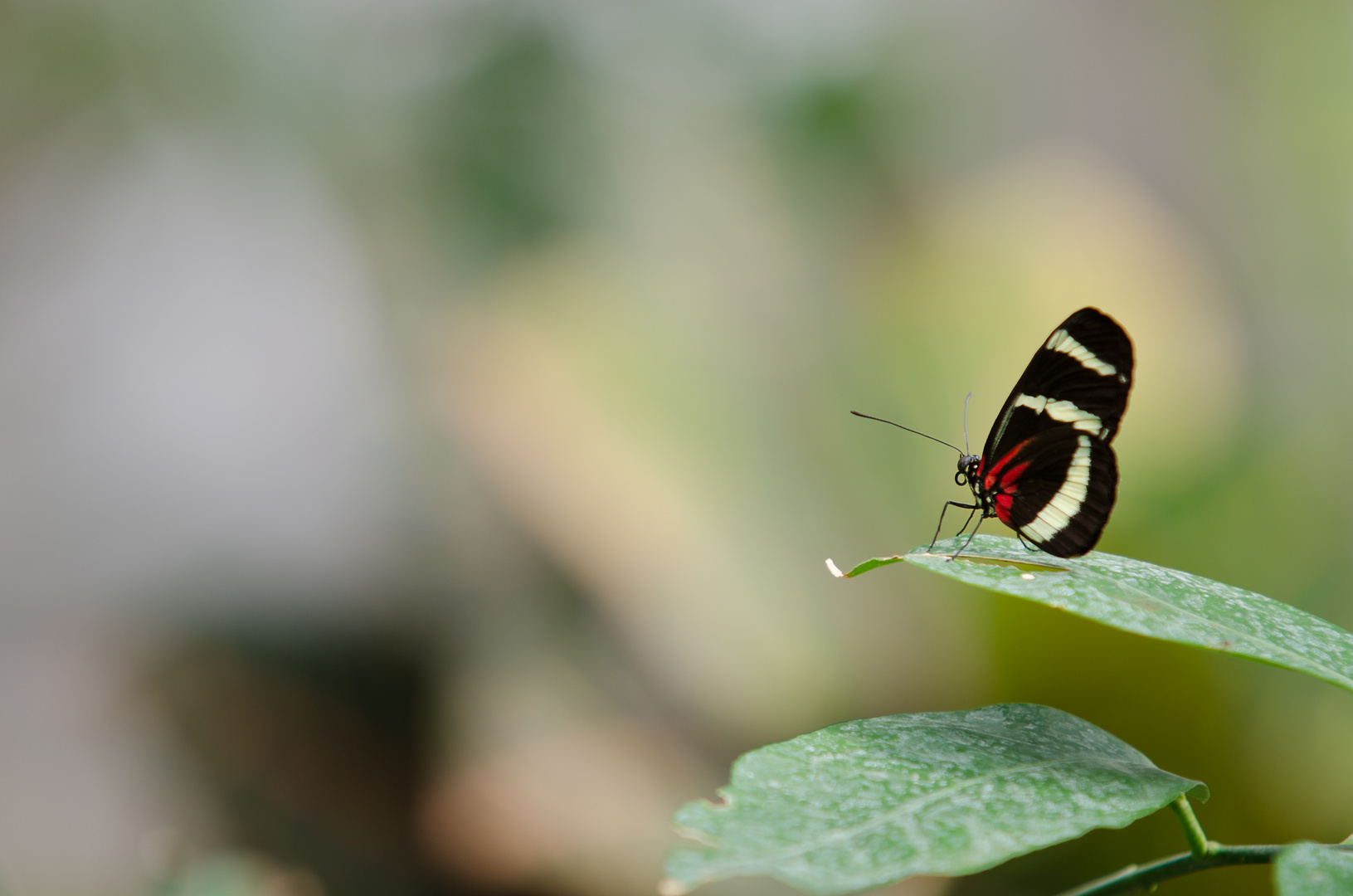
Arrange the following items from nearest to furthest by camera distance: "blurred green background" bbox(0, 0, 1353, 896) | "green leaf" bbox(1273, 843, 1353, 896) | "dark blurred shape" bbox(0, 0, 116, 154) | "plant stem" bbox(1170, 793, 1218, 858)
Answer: "green leaf" bbox(1273, 843, 1353, 896)
"plant stem" bbox(1170, 793, 1218, 858)
"blurred green background" bbox(0, 0, 1353, 896)
"dark blurred shape" bbox(0, 0, 116, 154)

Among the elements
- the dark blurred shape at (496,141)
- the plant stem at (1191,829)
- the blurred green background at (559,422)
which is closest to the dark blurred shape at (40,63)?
the blurred green background at (559,422)

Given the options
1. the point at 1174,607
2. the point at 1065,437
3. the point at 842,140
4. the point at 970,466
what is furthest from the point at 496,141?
the point at 1174,607

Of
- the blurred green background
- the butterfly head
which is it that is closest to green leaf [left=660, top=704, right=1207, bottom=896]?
the butterfly head

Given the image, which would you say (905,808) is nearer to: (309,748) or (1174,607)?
(1174,607)

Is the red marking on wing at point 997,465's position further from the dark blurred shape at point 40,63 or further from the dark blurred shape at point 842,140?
the dark blurred shape at point 40,63

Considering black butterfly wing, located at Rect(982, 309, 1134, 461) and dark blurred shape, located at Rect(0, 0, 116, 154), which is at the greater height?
dark blurred shape, located at Rect(0, 0, 116, 154)

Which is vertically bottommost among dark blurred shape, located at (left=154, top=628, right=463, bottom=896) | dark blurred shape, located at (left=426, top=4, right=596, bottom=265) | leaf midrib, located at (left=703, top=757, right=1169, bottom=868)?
dark blurred shape, located at (left=154, top=628, right=463, bottom=896)

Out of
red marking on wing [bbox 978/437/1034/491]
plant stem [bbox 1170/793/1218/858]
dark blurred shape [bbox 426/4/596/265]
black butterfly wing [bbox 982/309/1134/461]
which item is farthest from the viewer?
dark blurred shape [bbox 426/4/596/265]

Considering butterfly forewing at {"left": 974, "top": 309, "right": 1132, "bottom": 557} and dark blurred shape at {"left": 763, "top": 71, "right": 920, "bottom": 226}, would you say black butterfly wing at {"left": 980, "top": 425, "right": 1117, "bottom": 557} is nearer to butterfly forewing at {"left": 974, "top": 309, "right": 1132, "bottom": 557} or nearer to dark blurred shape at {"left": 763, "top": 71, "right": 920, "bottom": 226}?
butterfly forewing at {"left": 974, "top": 309, "right": 1132, "bottom": 557}
